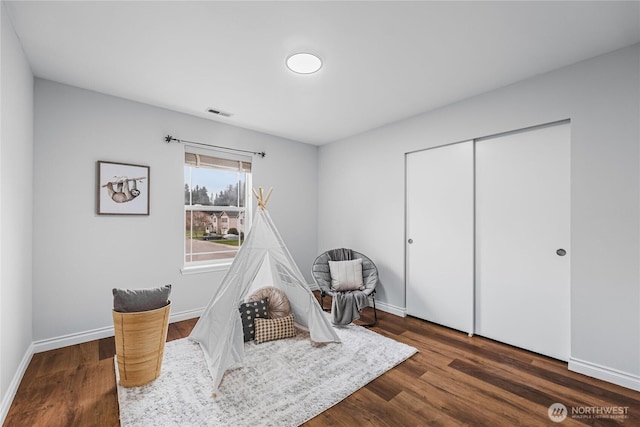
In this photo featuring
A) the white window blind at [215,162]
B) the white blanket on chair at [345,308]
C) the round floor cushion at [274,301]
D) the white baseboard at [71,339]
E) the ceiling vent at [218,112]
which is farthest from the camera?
the white window blind at [215,162]

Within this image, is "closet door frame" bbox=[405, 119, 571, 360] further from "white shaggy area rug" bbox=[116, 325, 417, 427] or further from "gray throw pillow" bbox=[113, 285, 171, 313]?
"gray throw pillow" bbox=[113, 285, 171, 313]

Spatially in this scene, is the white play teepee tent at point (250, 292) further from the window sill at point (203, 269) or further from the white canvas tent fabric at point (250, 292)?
the window sill at point (203, 269)

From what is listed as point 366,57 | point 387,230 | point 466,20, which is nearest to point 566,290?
point 387,230

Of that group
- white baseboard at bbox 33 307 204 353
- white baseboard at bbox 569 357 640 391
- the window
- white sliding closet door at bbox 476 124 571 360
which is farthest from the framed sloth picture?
white baseboard at bbox 569 357 640 391

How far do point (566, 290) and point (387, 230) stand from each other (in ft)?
6.12

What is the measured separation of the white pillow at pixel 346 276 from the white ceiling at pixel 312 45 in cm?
193

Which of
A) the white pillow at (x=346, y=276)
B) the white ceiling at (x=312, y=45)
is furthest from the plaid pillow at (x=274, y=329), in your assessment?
the white ceiling at (x=312, y=45)

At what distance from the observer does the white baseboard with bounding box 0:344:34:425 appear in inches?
68.6

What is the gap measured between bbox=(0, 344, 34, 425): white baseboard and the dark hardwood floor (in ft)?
0.12

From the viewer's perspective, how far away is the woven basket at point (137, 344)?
2.02 metres

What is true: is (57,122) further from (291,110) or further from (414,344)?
(414,344)

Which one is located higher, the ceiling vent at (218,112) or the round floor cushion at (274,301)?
the ceiling vent at (218,112)

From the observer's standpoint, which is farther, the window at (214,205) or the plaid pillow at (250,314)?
the window at (214,205)

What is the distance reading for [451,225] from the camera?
3.16m
